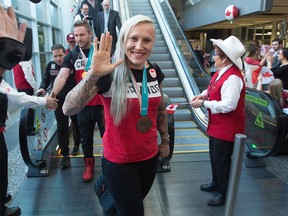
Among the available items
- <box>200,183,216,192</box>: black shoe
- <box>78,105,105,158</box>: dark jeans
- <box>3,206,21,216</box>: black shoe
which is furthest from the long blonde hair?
<box>200,183,216,192</box>: black shoe

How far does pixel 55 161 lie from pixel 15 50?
293cm

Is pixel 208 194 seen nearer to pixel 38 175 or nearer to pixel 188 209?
pixel 188 209

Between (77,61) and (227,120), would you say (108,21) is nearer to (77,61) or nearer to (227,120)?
(77,61)

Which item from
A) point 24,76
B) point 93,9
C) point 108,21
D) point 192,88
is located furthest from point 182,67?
point 24,76

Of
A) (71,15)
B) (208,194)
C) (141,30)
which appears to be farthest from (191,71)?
(71,15)

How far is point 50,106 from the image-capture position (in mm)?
2678

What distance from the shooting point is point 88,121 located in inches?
124

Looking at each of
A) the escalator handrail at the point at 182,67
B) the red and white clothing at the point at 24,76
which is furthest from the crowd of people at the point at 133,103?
the escalator handrail at the point at 182,67

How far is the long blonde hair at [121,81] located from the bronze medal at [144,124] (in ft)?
0.41

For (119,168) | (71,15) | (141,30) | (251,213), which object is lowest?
(251,213)

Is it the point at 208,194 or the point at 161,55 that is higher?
the point at 161,55

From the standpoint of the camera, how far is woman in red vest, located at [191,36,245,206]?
241cm

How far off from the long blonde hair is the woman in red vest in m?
1.17

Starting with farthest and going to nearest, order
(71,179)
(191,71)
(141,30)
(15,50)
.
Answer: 1. (191,71)
2. (71,179)
3. (141,30)
4. (15,50)
